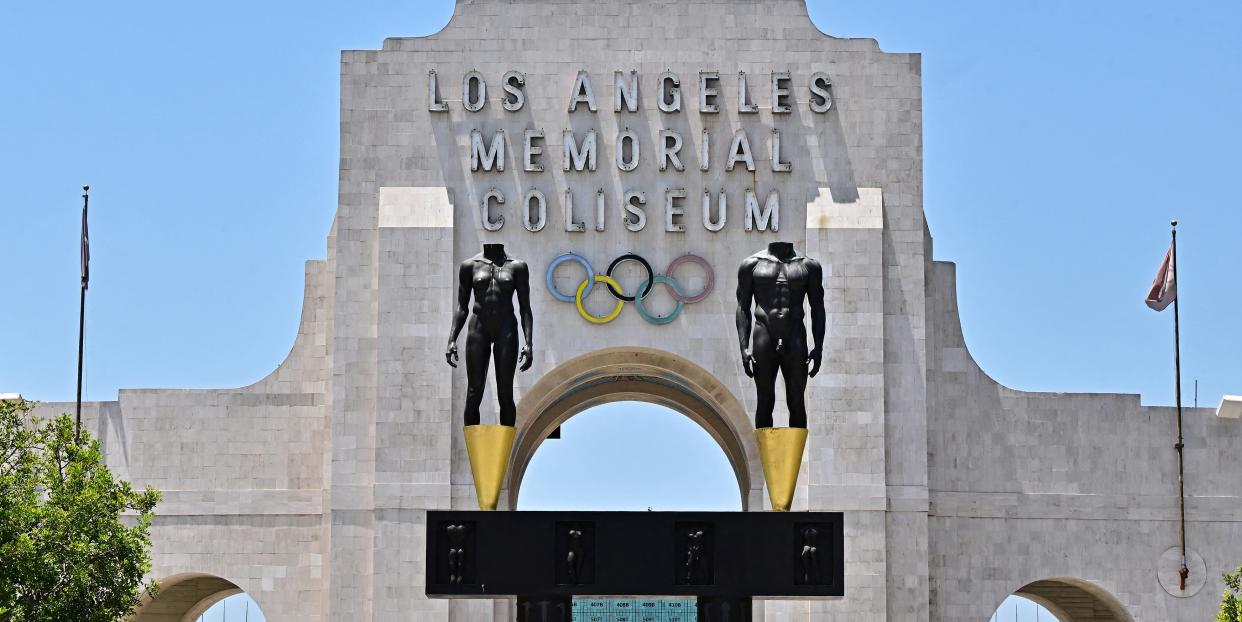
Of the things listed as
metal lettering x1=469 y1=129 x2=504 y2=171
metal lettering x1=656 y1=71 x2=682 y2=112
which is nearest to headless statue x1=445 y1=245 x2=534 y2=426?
metal lettering x1=469 y1=129 x2=504 y2=171

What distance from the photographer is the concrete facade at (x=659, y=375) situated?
172 ft

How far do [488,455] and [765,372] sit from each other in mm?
5079

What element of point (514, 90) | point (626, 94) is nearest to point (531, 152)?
point (514, 90)

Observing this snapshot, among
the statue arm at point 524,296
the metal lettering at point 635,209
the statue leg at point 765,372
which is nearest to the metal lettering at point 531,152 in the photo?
the metal lettering at point 635,209

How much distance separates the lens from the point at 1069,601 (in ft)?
200

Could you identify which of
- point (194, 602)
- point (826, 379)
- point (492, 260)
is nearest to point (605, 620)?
point (194, 602)

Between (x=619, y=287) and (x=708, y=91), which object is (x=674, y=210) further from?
(x=708, y=91)

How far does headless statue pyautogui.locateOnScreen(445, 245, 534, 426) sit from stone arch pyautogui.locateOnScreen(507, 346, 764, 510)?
15946 mm

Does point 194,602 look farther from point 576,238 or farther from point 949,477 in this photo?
point 949,477

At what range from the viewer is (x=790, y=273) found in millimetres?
36781

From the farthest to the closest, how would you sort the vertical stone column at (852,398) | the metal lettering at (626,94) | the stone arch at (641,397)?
the metal lettering at (626,94)
the stone arch at (641,397)
the vertical stone column at (852,398)

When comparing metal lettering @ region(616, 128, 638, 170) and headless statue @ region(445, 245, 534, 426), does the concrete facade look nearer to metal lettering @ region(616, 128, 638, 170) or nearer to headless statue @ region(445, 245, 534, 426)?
metal lettering @ region(616, 128, 638, 170)

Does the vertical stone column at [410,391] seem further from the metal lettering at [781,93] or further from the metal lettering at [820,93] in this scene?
the metal lettering at [820,93]

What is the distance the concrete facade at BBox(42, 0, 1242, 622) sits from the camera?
52562mm
